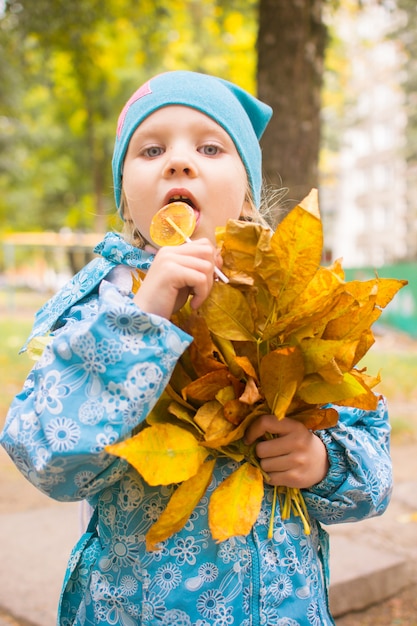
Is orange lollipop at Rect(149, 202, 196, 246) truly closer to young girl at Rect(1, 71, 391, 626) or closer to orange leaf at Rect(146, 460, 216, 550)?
young girl at Rect(1, 71, 391, 626)

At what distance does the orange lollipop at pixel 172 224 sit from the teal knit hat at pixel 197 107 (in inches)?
11.1

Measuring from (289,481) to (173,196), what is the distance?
61 centimetres

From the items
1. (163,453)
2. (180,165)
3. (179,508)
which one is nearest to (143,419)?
(163,453)

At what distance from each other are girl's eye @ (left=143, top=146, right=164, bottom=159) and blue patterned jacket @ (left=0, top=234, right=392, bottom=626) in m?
0.20

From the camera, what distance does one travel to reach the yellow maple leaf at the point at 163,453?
1.06m

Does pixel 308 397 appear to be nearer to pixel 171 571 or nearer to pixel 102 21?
pixel 171 571

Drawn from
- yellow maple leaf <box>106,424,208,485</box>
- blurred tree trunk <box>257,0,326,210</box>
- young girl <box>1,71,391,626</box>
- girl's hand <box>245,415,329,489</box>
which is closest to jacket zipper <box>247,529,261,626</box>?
young girl <box>1,71,391,626</box>

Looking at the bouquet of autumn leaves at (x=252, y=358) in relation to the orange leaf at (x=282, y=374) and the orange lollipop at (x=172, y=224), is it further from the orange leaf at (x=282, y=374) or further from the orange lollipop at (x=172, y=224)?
the orange lollipop at (x=172, y=224)

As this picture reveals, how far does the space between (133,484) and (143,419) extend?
235 millimetres

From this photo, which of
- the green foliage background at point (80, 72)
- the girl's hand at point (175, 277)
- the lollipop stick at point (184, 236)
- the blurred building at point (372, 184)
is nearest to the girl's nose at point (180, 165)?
the lollipop stick at point (184, 236)

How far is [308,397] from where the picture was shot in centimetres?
120

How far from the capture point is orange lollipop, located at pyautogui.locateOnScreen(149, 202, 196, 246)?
1273 mm

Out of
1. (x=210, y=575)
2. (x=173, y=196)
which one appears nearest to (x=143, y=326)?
(x=173, y=196)

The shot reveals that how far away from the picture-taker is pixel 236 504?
1.15 m
